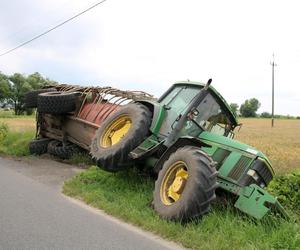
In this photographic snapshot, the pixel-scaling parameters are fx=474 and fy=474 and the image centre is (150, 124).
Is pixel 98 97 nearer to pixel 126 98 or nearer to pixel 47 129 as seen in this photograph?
pixel 126 98

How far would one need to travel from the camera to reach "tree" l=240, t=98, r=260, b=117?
10861 centimetres

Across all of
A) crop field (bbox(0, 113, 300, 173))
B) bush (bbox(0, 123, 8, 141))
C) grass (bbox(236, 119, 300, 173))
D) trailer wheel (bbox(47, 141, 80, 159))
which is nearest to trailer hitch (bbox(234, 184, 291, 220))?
crop field (bbox(0, 113, 300, 173))

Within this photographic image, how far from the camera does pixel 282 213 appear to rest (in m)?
6.91

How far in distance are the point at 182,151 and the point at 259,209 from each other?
157 centimetres

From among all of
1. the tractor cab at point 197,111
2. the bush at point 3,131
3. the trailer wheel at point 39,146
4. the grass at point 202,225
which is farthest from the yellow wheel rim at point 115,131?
the bush at point 3,131

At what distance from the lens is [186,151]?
24.9 feet

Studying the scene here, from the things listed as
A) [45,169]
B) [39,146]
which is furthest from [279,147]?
[45,169]

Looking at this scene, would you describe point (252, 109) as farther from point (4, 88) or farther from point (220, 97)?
point (220, 97)

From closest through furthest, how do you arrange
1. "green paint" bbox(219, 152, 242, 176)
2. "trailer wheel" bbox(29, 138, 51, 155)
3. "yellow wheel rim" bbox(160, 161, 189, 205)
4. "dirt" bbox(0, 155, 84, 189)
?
"yellow wheel rim" bbox(160, 161, 189, 205)
"green paint" bbox(219, 152, 242, 176)
"dirt" bbox(0, 155, 84, 189)
"trailer wheel" bbox(29, 138, 51, 155)

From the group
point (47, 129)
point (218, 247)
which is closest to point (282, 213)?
point (218, 247)

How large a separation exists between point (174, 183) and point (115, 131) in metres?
3.17

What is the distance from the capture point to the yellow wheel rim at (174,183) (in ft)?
24.7

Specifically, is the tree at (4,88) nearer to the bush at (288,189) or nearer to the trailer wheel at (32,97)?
the trailer wheel at (32,97)

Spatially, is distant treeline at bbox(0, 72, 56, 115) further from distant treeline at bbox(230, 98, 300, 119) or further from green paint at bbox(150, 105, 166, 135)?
green paint at bbox(150, 105, 166, 135)
